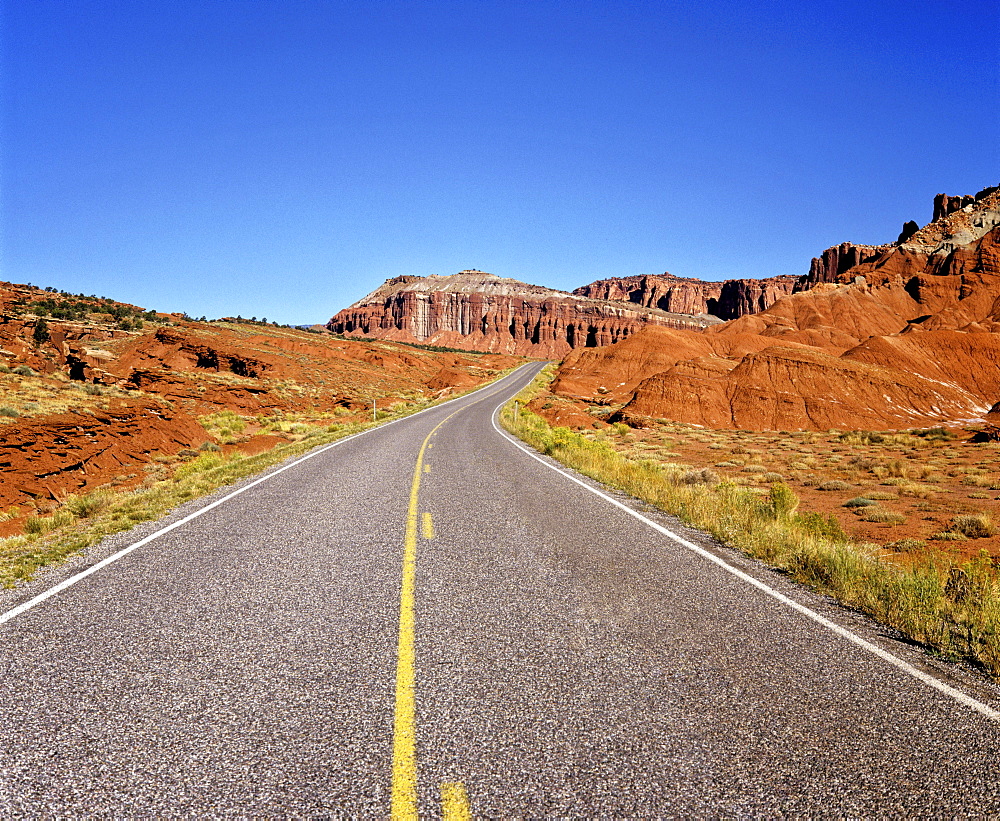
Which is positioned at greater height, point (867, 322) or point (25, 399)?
point (867, 322)

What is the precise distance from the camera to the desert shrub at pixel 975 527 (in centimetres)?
1183

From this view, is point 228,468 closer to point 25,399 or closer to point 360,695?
point 25,399

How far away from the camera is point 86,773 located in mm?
2957

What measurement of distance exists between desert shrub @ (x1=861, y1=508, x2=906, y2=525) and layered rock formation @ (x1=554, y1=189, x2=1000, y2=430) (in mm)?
25364

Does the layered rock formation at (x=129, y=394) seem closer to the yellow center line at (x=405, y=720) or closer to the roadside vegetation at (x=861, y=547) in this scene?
the yellow center line at (x=405, y=720)

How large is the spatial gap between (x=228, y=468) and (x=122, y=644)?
450 inches

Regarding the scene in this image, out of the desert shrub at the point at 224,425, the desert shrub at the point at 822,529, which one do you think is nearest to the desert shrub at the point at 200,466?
the desert shrub at the point at 224,425

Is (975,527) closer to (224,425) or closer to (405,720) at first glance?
(405,720)

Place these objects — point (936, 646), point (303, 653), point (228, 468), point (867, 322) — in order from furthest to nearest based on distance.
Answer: point (867, 322) → point (228, 468) → point (936, 646) → point (303, 653)

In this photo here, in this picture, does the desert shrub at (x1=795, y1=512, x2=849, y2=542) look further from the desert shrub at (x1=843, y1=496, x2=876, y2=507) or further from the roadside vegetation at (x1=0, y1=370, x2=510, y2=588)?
the roadside vegetation at (x1=0, y1=370, x2=510, y2=588)

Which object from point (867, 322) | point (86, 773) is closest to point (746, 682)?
point (86, 773)

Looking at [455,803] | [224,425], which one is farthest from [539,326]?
[455,803]

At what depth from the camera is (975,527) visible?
39.2 ft

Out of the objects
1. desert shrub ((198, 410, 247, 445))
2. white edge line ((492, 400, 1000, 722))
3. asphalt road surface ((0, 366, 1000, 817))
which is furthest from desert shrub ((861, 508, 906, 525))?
desert shrub ((198, 410, 247, 445))
